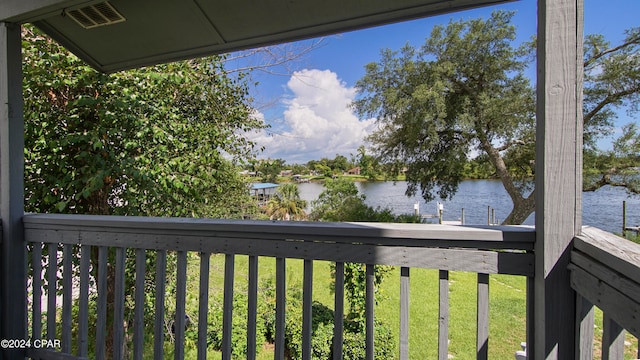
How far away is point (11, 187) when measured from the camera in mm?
1523

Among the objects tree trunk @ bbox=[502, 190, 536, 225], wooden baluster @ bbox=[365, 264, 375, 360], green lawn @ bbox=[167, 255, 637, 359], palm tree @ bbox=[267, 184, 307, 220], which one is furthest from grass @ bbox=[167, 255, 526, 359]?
wooden baluster @ bbox=[365, 264, 375, 360]

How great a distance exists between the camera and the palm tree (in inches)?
336

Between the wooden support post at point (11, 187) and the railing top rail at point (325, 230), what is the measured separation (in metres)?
0.27

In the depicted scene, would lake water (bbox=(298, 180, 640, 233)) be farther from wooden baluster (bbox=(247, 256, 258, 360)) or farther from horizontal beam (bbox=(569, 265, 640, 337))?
horizontal beam (bbox=(569, 265, 640, 337))

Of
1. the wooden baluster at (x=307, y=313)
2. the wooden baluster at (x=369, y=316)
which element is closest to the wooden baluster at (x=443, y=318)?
the wooden baluster at (x=369, y=316)

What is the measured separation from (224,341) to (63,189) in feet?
9.24

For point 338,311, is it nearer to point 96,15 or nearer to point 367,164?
point 96,15

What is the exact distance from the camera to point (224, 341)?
1227mm

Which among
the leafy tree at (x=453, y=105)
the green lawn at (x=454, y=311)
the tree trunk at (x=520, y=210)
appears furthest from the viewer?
the leafy tree at (x=453, y=105)

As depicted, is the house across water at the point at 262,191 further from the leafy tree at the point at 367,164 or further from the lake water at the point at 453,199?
the leafy tree at the point at 367,164

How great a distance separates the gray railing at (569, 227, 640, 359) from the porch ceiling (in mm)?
905

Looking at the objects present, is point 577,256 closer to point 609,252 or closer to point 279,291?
point 609,252

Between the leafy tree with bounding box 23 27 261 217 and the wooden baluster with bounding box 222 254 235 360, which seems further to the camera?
the leafy tree with bounding box 23 27 261 217

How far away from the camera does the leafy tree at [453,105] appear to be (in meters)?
7.94
